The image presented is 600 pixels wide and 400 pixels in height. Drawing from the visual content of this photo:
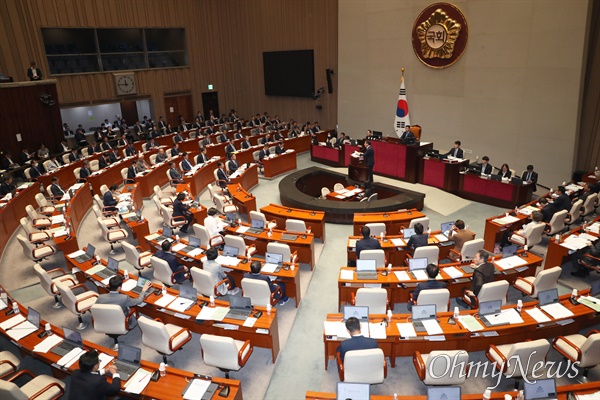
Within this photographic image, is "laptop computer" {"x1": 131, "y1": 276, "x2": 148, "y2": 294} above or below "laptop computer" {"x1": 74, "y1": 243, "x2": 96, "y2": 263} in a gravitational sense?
below

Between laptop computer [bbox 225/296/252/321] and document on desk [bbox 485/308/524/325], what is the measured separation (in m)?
3.88

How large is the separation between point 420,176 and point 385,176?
1538 millimetres

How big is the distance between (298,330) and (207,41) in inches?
931

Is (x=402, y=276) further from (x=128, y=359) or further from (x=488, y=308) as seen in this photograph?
(x=128, y=359)

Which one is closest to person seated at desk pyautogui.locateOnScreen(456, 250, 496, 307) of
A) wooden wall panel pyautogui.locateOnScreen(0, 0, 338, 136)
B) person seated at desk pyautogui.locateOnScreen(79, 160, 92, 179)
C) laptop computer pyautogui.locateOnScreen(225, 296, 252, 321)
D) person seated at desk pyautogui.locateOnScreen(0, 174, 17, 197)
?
laptop computer pyautogui.locateOnScreen(225, 296, 252, 321)

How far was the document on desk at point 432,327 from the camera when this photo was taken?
6.27 m

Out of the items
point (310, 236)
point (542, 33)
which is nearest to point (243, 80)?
point (542, 33)

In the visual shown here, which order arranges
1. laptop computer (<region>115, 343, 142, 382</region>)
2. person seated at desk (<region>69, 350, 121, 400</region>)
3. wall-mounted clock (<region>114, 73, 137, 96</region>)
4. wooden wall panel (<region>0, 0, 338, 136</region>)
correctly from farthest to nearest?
1. wall-mounted clock (<region>114, 73, 137, 96</region>)
2. wooden wall panel (<region>0, 0, 338, 136</region>)
3. laptop computer (<region>115, 343, 142, 382</region>)
4. person seated at desk (<region>69, 350, 121, 400</region>)

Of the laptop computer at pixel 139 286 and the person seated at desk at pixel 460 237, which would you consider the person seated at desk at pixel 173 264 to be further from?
the person seated at desk at pixel 460 237

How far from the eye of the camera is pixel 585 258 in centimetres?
902

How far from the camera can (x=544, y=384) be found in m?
4.85

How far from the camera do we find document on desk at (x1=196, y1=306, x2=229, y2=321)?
6.72 meters

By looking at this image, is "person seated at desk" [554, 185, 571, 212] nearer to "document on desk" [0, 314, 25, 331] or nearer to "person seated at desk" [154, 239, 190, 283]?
"person seated at desk" [154, 239, 190, 283]

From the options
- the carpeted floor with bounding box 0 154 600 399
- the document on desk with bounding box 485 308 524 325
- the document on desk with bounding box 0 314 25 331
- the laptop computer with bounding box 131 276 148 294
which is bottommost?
the carpeted floor with bounding box 0 154 600 399
